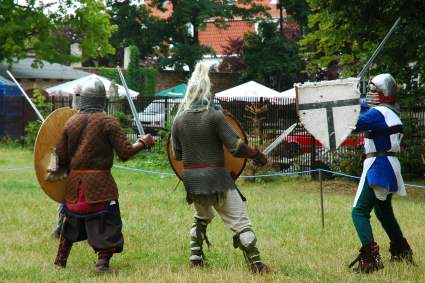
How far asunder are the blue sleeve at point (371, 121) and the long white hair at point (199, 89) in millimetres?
1335

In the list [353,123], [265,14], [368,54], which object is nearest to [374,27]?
[368,54]

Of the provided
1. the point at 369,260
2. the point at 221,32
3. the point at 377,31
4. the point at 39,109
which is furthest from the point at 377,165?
the point at 221,32

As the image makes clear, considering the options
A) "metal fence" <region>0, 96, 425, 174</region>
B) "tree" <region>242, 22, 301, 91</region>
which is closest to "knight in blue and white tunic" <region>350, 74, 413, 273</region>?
"metal fence" <region>0, 96, 425, 174</region>

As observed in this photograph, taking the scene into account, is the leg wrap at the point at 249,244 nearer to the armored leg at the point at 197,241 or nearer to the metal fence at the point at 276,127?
the armored leg at the point at 197,241

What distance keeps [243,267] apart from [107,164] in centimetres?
150

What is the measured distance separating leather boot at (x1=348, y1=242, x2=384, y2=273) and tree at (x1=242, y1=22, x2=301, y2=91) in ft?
120

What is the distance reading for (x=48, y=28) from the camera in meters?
23.5

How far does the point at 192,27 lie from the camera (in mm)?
46812

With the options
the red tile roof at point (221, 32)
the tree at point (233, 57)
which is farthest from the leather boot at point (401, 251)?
the red tile roof at point (221, 32)

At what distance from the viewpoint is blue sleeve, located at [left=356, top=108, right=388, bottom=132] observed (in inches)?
254

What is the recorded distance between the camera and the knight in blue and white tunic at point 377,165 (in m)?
6.46

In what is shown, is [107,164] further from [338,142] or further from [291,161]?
[291,161]

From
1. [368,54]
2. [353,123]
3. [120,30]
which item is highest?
[120,30]

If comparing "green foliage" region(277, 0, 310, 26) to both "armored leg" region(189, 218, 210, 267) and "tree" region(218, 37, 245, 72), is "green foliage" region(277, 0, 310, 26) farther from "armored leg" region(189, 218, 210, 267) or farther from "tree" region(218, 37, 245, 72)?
"armored leg" region(189, 218, 210, 267)
